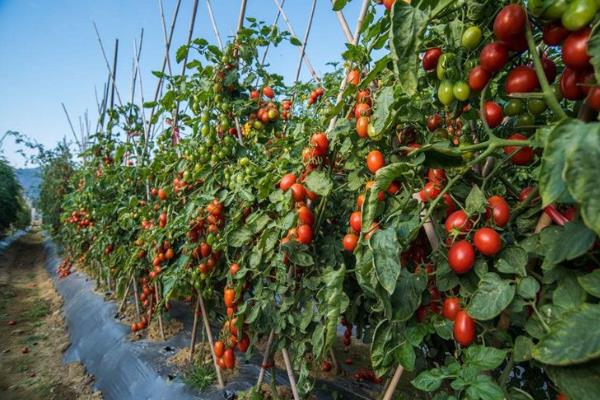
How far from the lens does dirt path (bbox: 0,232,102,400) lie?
2.46 m

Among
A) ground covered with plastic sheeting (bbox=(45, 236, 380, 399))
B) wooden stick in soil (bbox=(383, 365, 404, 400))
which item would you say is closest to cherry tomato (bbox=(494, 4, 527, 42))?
wooden stick in soil (bbox=(383, 365, 404, 400))

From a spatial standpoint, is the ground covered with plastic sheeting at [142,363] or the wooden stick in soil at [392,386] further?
the ground covered with plastic sheeting at [142,363]

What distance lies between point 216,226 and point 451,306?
44.8 inches

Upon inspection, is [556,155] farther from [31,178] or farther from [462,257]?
[31,178]

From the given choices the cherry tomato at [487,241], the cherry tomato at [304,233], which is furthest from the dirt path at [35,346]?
the cherry tomato at [487,241]

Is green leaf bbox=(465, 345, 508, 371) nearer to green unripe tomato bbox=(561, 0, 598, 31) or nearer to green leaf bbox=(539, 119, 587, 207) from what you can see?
green leaf bbox=(539, 119, 587, 207)

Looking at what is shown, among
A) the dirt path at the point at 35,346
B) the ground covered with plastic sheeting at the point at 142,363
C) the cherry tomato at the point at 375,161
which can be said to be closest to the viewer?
the cherry tomato at the point at 375,161

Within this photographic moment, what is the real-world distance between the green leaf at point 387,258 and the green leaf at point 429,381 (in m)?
0.21

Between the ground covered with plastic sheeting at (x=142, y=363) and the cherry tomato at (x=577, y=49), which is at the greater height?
the cherry tomato at (x=577, y=49)

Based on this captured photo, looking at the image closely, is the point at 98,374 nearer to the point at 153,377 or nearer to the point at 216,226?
the point at 153,377

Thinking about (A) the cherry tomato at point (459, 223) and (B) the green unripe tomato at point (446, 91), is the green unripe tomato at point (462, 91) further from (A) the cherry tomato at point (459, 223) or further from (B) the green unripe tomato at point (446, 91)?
(A) the cherry tomato at point (459, 223)

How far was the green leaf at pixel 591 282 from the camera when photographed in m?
0.47

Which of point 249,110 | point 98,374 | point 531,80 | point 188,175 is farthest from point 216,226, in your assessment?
point 98,374

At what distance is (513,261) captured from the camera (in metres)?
0.61
